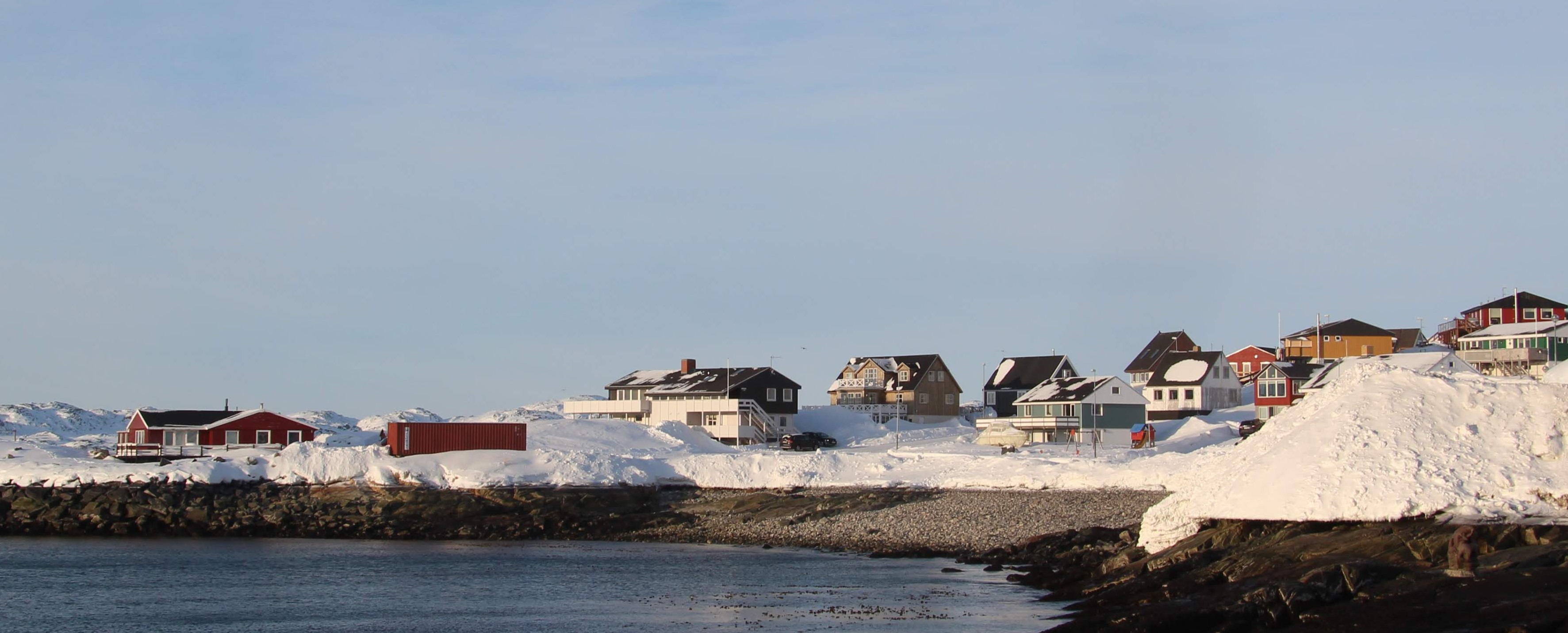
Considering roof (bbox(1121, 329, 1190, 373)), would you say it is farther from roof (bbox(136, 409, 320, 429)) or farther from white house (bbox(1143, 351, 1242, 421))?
roof (bbox(136, 409, 320, 429))

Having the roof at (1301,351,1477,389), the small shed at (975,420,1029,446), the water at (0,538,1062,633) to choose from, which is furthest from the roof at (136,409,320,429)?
the roof at (1301,351,1477,389)

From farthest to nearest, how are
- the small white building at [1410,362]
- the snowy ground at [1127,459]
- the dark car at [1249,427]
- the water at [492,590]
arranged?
1. the dark car at [1249,427]
2. the small white building at [1410,362]
3. the water at [492,590]
4. the snowy ground at [1127,459]

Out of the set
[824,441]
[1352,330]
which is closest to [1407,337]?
[1352,330]

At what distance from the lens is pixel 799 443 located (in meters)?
81.9

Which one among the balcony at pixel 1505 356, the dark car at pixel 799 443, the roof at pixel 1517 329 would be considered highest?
the roof at pixel 1517 329

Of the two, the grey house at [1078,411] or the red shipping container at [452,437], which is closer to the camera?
the red shipping container at [452,437]

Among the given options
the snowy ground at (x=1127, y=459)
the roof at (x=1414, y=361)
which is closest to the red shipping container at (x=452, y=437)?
the snowy ground at (x=1127, y=459)

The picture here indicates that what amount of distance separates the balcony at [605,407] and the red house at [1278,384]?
39.5m

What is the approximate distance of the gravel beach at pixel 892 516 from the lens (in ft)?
152

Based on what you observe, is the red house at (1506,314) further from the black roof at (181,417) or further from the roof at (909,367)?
the black roof at (181,417)

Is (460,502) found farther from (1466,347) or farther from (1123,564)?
(1466,347)

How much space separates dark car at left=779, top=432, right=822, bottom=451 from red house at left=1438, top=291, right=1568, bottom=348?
144ft

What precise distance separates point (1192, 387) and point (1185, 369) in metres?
2.08

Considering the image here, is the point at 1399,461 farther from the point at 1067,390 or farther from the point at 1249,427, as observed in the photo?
the point at 1067,390
